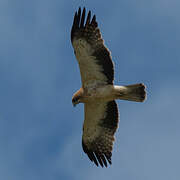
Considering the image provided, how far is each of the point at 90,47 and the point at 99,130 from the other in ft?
7.89

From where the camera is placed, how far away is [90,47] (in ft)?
38.3

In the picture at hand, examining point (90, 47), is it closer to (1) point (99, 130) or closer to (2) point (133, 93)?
(2) point (133, 93)

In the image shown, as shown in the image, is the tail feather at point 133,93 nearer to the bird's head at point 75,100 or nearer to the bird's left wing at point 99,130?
the bird's left wing at point 99,130

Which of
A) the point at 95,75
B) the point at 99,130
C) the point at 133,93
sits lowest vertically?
the point at 99,130

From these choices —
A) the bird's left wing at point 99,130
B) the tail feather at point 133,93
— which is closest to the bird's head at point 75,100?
the bird's left wing at point 99,130

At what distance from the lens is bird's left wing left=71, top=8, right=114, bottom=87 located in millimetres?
11633

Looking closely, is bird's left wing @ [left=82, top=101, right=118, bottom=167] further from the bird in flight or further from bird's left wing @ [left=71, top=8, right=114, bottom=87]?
bird's left wing @ [left=71, top=8, right=114, bottom=87]

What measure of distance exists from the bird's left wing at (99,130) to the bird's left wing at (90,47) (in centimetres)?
98

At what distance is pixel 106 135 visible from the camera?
12781 mm

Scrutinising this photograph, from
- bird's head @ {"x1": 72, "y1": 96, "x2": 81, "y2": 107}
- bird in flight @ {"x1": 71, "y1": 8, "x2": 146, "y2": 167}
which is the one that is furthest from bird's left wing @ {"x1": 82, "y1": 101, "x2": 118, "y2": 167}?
bird's head @ {"x1": 72, "y1": 96, "x2": 81, "y2": 107}

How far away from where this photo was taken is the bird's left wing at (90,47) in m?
11.6

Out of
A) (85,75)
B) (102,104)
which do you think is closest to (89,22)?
(85,75)

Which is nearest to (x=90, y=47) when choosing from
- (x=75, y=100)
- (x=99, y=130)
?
(x=75, y=100)

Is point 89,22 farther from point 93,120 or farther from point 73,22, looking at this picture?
point 93,120
